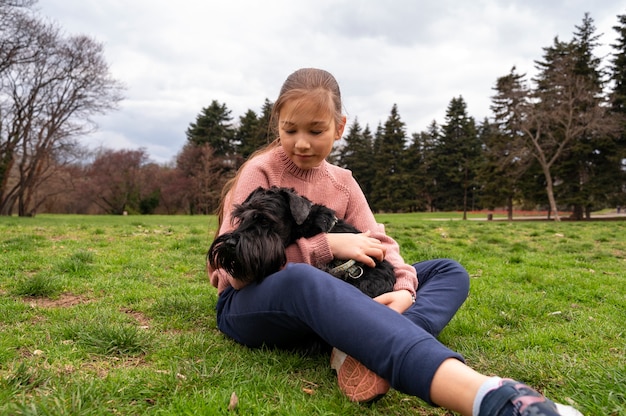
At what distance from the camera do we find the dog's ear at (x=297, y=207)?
275cm

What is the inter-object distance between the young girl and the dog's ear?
0.19 m

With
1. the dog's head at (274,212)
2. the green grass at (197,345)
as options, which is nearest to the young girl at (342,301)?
the dog's head at (274,212)

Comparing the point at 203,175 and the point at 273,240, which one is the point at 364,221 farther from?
the point at 203,175

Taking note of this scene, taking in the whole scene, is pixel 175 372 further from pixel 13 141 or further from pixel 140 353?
pixel 13 141

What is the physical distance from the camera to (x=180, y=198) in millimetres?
49906

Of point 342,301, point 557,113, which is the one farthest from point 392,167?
point 342,301

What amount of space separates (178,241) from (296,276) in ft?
22.5

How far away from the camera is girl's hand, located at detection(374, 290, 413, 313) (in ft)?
8.46

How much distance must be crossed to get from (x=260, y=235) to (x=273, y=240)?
0.10m

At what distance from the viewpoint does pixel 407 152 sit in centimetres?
5200

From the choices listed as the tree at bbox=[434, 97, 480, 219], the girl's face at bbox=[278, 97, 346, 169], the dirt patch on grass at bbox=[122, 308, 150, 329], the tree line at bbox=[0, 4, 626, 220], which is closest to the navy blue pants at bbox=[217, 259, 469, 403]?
the dirt patch on grass at bbox=[122, 308, 150, 329]

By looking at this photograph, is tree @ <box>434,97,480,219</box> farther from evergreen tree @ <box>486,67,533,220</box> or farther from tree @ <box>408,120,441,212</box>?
evergreen tree @ <box>486,67,533,220</box>

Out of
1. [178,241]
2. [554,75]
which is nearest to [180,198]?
[554,75]

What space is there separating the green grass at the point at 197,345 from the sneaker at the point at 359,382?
0.22ft
